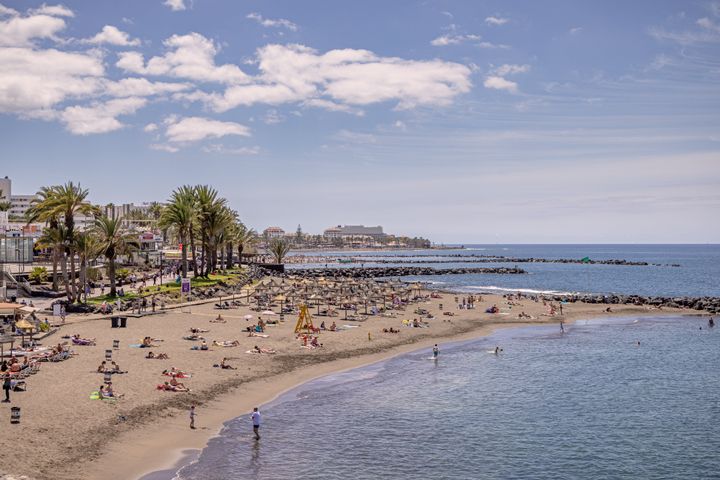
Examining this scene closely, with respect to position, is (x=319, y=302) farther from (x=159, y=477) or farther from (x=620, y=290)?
(x=620, y=290)

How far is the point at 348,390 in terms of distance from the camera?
3469 cm

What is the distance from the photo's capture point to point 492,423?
2941 centimetres

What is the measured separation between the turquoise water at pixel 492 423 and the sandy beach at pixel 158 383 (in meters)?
1.88

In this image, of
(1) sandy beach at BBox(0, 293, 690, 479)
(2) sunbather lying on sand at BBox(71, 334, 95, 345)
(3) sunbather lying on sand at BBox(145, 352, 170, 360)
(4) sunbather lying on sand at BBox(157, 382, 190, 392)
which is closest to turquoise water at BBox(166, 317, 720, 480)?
(1) sandy beach at BBox(0, 293, 690, 479)

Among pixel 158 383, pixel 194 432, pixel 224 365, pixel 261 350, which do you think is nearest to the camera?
pixel 194 432

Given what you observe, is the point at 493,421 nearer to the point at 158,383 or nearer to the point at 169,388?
the point at 169,388

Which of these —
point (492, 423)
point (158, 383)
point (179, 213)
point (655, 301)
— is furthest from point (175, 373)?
point (655, 301)

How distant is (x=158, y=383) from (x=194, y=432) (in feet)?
20.9

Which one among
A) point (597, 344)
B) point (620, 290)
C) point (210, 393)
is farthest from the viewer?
point (620, 290)

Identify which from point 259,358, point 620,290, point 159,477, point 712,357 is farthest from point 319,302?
point 620,290

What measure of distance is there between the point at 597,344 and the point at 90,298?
50.1 meters

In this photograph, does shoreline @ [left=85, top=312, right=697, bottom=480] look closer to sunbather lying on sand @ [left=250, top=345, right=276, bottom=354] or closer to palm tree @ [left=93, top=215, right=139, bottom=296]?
sunbather lying on sand @ [left=250, top=345, right=276, bottom=354]

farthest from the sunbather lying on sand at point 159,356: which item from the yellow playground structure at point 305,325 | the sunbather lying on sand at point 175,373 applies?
the yellow playground structure at point 305,325

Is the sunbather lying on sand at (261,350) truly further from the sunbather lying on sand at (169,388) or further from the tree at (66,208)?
the tree at (66,208)
